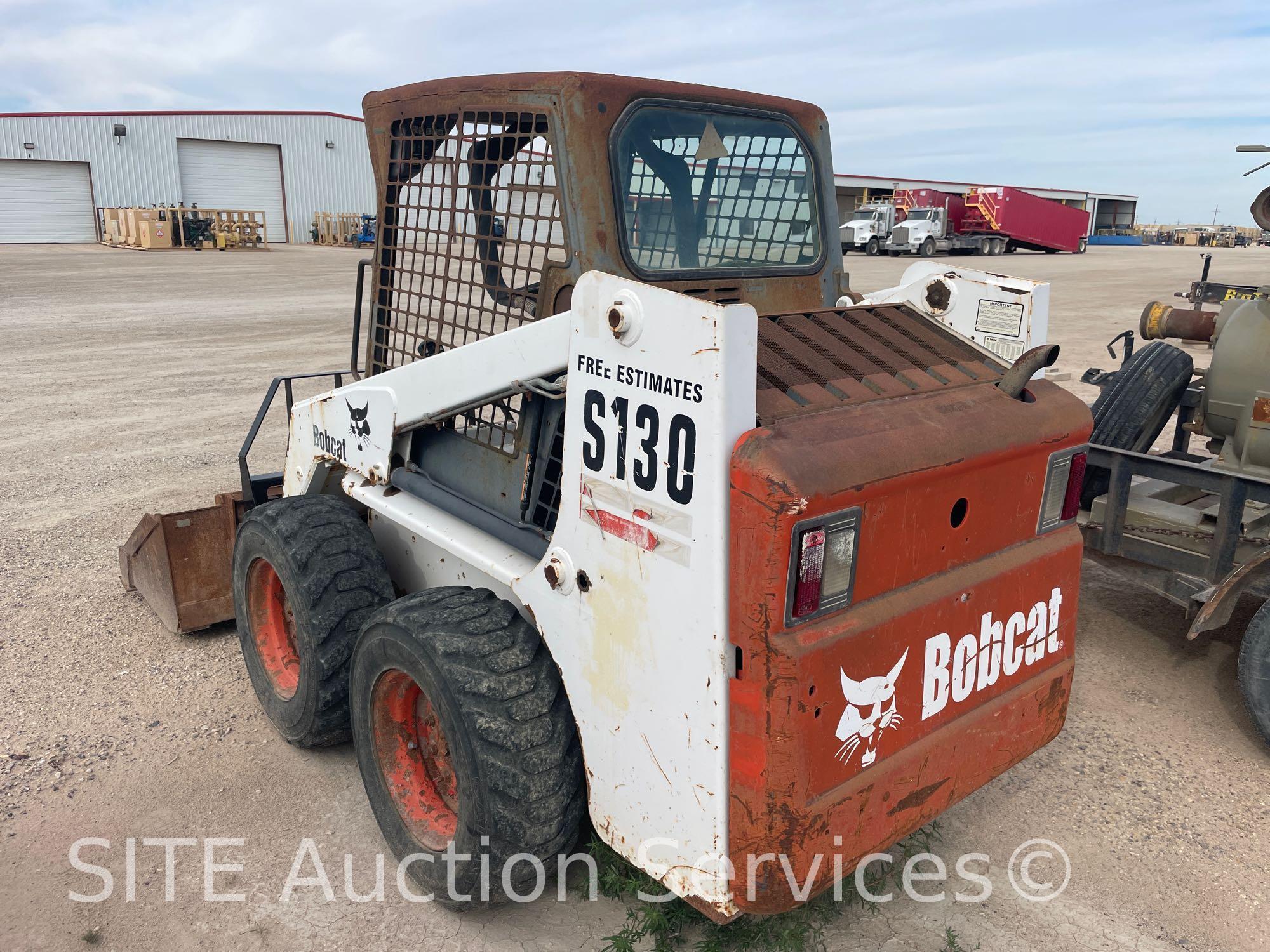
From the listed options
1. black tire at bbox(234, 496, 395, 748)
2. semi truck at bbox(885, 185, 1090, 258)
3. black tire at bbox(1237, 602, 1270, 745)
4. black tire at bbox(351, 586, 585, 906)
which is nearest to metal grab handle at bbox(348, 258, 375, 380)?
black tire at bbox(234, 496, 395, 748)

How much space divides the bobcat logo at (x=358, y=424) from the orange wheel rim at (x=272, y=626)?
730 millimetres

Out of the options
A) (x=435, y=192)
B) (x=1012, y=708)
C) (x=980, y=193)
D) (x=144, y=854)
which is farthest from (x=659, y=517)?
(x=980, y=193)

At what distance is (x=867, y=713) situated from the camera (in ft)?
7.45

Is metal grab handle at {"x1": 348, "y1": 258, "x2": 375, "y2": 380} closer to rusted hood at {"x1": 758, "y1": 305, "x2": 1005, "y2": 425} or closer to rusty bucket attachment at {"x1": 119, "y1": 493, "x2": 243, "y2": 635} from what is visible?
rusty bucket attachment at {"x1": 119, "y1": 493, "x2": 243, "y2": 635}

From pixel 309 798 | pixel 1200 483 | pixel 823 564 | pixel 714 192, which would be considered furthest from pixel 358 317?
pixel 1200 483

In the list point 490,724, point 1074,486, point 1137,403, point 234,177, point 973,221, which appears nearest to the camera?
point 490,724

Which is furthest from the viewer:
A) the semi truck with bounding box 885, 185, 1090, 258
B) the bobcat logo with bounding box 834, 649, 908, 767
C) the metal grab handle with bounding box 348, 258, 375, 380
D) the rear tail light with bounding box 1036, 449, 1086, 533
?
the semi truck with bounding box 885, 185, 1090, 258

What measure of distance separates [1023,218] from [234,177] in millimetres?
33372

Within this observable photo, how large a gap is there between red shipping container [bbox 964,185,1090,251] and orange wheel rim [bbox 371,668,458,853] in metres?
41.1

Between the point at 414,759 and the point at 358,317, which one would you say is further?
the point at 358,317

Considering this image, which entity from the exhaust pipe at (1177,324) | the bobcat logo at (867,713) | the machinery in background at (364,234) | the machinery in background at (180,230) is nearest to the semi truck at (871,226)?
the machinery in background at (364,234)

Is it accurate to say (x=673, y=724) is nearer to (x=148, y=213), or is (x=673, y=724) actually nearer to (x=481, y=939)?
(x=481, y=939)

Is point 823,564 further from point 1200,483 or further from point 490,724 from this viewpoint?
point 1200,483

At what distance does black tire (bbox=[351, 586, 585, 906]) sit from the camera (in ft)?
8.07
